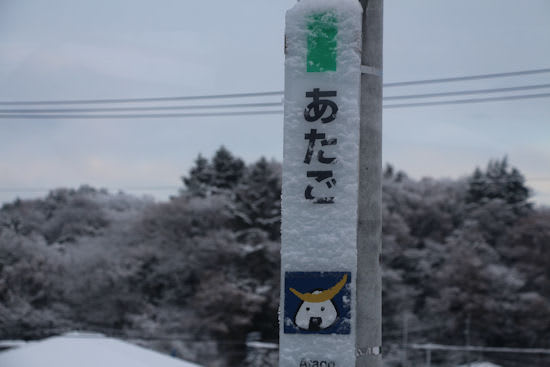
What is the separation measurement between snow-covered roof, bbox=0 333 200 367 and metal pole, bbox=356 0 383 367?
1066 cm

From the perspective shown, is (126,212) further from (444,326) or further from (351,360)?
(351,360)

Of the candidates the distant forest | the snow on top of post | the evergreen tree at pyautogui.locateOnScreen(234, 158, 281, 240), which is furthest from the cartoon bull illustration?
the evergreen tree at pyautogui.locateOnScreen(234, 158, 281, 240)

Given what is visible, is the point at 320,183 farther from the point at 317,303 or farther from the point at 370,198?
the point at 317,303

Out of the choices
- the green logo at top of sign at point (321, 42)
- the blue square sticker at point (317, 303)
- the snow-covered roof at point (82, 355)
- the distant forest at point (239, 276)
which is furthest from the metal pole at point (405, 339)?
the green logo at top of sign at point (321, 42)

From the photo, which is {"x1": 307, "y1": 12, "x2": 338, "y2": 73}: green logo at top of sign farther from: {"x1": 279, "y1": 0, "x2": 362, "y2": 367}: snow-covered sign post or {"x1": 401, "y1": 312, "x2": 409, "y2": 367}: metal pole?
{"x1": 401, "y1": 312, "x2": 409, "y2": 367}: metal pole

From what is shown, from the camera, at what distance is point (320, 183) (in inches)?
134

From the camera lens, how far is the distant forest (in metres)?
29.3

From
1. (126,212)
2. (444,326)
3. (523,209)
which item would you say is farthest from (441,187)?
(126,212)

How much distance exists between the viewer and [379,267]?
10.8 ft

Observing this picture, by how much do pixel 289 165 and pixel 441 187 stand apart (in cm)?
3518

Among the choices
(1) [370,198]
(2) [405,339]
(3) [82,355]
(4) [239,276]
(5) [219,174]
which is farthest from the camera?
(5) [219,174]

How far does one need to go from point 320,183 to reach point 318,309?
0.64 meters

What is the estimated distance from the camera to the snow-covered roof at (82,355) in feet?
43.1

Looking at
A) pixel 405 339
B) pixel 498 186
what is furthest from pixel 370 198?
pixel 498 186
